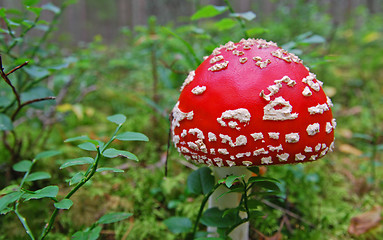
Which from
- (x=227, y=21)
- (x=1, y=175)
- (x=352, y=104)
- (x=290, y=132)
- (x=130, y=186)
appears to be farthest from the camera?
(x=352, y=104)

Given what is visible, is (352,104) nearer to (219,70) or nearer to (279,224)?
(279,224)

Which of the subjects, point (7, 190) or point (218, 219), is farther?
point (218, 219)

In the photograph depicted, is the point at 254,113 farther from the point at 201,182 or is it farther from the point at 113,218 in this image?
the point at 113,218

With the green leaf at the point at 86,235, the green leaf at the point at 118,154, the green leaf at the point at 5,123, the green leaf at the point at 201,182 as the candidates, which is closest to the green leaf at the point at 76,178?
the green leaf at the point at 118,154

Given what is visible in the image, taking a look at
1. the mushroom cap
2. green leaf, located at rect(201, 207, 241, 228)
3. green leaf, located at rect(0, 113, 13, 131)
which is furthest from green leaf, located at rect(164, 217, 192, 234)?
green leaf, located at rect(0, 113, 13, 131)

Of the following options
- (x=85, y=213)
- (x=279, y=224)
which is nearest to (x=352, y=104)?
(x=279, y=224)

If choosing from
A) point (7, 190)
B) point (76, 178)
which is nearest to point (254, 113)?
point (76, 178)
